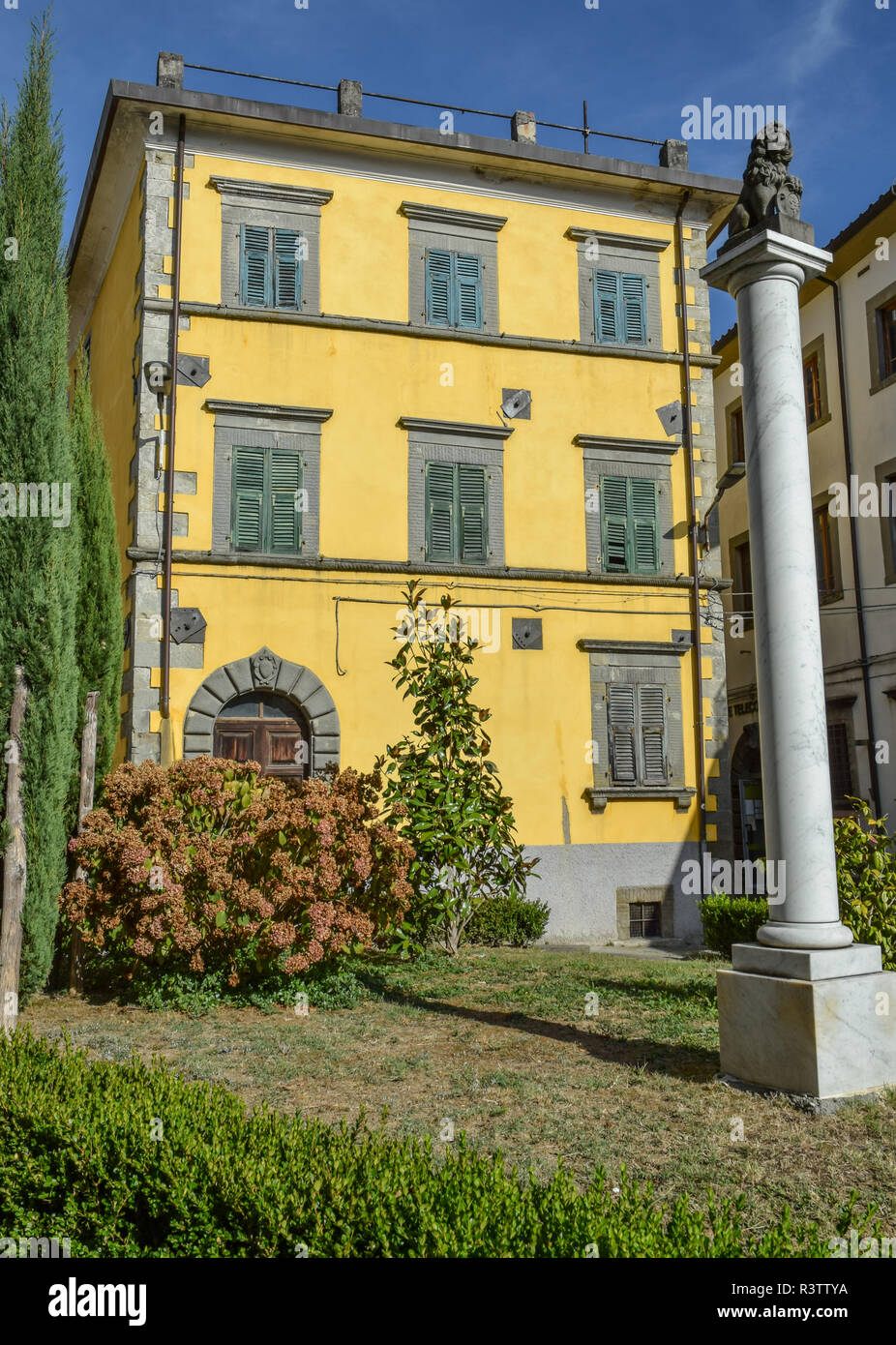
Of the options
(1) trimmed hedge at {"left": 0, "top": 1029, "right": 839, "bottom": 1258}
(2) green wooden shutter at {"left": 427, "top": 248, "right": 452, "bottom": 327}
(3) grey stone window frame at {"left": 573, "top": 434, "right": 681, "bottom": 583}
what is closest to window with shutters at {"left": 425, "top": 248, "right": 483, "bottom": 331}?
(2) green wooden shutter at {"left": 427, "top": 248, "right": 452, "bottom": 327}

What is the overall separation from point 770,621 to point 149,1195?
4.53m

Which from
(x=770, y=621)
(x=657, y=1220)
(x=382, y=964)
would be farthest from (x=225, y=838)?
(x=657, y=1220)

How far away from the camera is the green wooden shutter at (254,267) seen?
48.8 ft

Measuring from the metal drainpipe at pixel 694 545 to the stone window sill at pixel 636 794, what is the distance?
28 cm

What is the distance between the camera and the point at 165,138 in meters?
14.8

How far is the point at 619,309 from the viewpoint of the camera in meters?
16.7

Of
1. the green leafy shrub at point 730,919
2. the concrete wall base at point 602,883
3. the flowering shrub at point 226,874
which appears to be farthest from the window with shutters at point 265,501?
the green leafy shrub at point 730,919

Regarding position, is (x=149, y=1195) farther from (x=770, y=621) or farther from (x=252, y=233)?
(x=252, y=233)

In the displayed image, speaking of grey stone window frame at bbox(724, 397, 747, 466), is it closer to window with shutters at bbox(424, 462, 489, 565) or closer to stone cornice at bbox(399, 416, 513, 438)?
stone cornice at bbox(399, 416, 513, 438)

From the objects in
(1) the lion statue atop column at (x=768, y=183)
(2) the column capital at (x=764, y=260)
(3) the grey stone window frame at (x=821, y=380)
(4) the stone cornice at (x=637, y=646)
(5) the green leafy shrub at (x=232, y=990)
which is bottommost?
(5) the green leafy shrub at (x=232, y=990)

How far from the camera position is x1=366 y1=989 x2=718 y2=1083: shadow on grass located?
20.9 ft

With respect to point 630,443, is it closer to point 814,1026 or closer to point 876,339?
point 876,339

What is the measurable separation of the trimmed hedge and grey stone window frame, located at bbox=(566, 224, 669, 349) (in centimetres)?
1411

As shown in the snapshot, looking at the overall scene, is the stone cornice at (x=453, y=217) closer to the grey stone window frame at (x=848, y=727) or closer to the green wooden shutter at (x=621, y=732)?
the green wooden shutter at (x=621, y=732)
